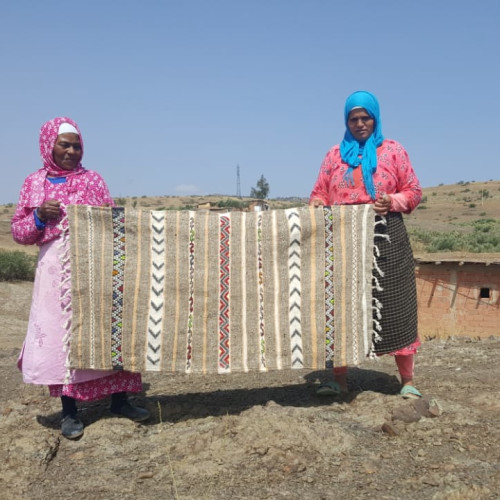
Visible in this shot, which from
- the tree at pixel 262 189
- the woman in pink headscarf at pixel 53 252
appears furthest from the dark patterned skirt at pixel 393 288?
the tree at pixel 262 189

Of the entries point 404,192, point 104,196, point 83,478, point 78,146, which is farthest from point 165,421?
point 404,192

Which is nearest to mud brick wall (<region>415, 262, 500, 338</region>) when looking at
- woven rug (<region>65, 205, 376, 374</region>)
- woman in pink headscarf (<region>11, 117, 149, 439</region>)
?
woven rug (<region>65, 205, 376, 374</region>)

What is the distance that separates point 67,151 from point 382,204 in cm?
201

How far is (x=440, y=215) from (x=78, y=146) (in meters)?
42.1

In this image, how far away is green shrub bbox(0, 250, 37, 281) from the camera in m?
16.5

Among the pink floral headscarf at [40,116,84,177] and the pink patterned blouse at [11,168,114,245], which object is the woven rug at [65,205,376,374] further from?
the pink floral headscarf at [40,116,84,177]

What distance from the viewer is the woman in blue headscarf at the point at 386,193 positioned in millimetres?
3676

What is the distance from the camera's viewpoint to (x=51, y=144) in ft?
11.5

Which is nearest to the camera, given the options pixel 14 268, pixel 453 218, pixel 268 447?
pixel 268 447

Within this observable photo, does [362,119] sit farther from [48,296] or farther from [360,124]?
[48,296]

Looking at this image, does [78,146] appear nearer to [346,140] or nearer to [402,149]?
[346,140]

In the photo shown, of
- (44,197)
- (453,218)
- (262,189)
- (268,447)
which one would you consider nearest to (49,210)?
(44,197)

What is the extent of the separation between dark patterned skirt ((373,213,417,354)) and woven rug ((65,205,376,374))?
0.22 meters

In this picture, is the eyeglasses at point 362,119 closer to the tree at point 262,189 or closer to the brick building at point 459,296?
the brick building at point 459,296
